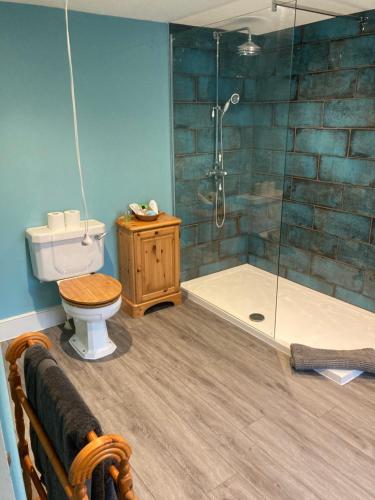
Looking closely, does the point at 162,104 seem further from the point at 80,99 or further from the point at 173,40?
the point at 80,99

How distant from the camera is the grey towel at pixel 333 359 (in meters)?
2.57

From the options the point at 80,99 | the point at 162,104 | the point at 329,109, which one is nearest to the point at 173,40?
the point at 162,104

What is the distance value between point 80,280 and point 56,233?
372mm

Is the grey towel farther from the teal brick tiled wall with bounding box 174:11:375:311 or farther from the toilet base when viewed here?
the toilet base

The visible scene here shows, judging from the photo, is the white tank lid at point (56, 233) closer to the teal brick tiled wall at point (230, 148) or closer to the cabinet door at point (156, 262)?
the cabinet door at point (156, 262)

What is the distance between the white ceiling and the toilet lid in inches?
70.4

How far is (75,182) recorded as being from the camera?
3.08m

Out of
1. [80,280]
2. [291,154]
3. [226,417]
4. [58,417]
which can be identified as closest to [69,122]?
[80,280]

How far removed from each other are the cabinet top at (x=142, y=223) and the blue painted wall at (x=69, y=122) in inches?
4.3

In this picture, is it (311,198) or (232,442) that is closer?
(232,442)

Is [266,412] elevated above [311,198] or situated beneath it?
situated beneath

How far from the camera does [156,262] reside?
3393mm

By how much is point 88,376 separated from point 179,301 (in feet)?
3.90

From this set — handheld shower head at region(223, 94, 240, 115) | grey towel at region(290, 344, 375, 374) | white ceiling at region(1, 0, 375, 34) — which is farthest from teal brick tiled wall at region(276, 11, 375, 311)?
grey towel at region(290, 344, 375, 374)
